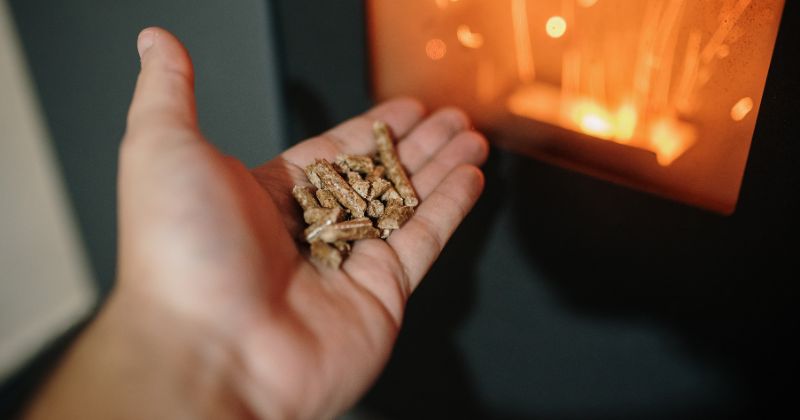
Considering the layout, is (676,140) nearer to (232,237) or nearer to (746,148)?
(746,148)

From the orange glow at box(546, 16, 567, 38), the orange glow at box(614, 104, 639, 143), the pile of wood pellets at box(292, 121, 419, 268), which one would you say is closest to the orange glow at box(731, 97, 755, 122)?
the orange glow at box(614, 104, 639, 143)

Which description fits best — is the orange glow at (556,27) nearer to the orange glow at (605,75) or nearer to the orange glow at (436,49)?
the orange glow at (605,75)

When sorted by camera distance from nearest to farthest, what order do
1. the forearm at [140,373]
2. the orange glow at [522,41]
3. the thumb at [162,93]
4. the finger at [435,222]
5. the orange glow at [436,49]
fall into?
the forearm at [140,373], the thumb at [162,93], the finger at [435,222], the orange glow at [522,41], the orange glow at [436,49]

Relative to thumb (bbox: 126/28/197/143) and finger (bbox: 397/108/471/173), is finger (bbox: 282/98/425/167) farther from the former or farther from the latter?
thumb (bbox: 126/28/197/143)

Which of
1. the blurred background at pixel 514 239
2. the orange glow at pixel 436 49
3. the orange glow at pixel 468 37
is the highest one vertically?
the orange glow at pixel 468 37

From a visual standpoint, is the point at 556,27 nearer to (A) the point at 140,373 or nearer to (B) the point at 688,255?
(B) the point at 688,255

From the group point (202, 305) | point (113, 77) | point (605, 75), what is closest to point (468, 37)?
point (605, 75)

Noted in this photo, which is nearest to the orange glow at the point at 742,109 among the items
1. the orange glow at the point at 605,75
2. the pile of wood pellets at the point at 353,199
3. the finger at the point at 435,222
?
the orange glow at the point at 605,75

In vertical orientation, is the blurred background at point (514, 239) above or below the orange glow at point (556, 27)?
below
